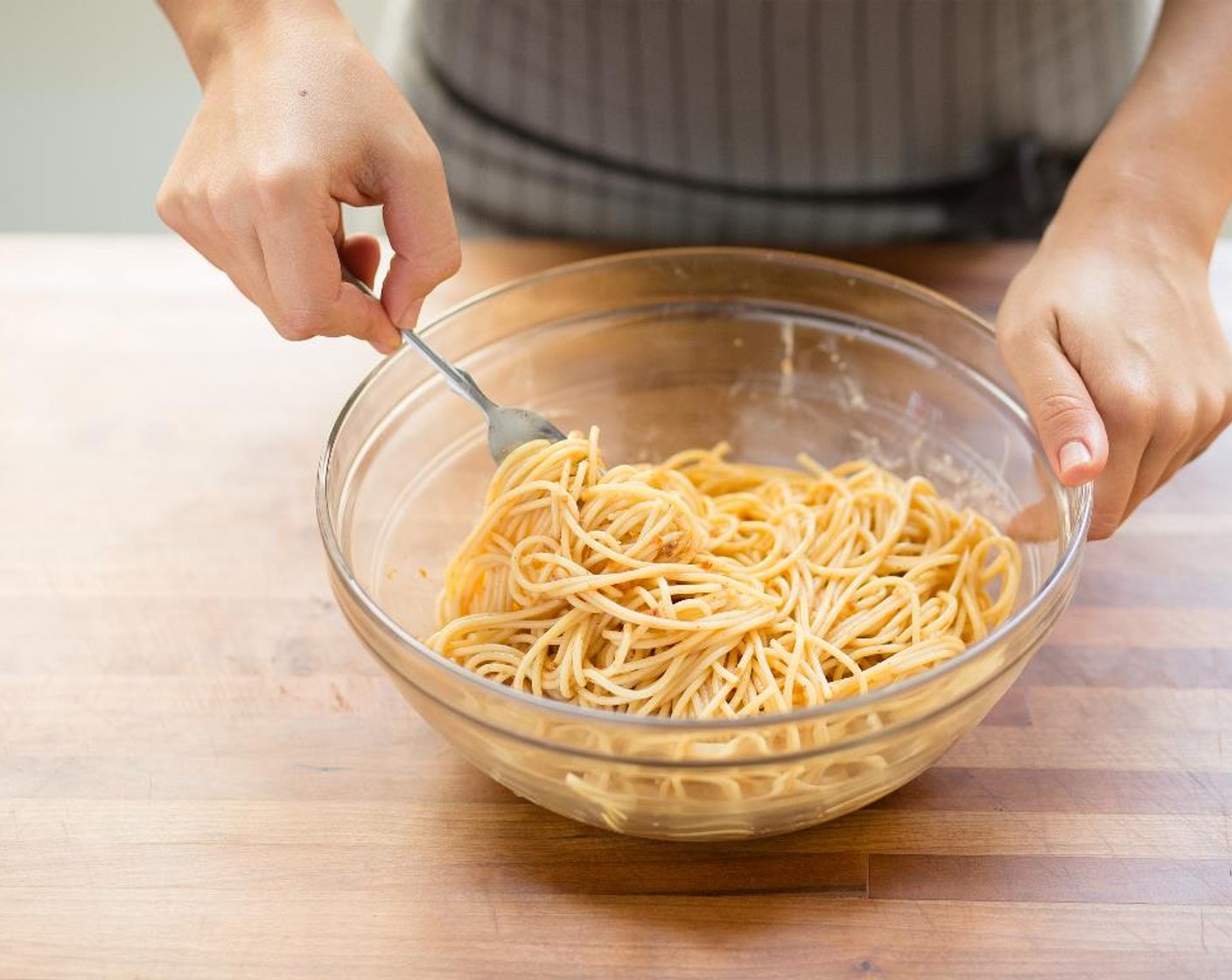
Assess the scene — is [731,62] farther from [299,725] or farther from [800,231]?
[299,725]

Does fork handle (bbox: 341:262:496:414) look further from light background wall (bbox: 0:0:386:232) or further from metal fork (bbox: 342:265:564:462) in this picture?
light background wall (bbox: 0:0:386:232)

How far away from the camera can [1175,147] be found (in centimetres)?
133

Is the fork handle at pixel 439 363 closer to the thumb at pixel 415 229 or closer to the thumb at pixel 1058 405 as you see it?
the thumb at pixel 415 229

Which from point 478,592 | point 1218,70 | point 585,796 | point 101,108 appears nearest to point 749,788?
point 585,796

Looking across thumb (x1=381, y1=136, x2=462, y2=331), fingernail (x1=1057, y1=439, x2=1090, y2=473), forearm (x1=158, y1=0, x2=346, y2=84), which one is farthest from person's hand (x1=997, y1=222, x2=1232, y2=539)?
forearm (x1=158, y1=0, x2=346, y2=84)

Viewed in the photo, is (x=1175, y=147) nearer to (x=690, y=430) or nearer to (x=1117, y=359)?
(x=1117, y=359)

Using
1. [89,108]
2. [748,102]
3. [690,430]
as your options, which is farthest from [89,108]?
[690,430]

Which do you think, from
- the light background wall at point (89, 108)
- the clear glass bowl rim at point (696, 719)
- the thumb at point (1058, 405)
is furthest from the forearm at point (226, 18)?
the light background wall at point (89, 108)

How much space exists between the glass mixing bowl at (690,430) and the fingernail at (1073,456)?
40 mm

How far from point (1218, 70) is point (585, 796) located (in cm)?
98

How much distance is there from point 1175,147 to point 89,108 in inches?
122

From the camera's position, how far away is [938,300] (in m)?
1.41

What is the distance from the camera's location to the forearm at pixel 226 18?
1.23 metres

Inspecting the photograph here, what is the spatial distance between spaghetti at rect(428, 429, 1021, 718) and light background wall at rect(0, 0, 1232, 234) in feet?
8.22
